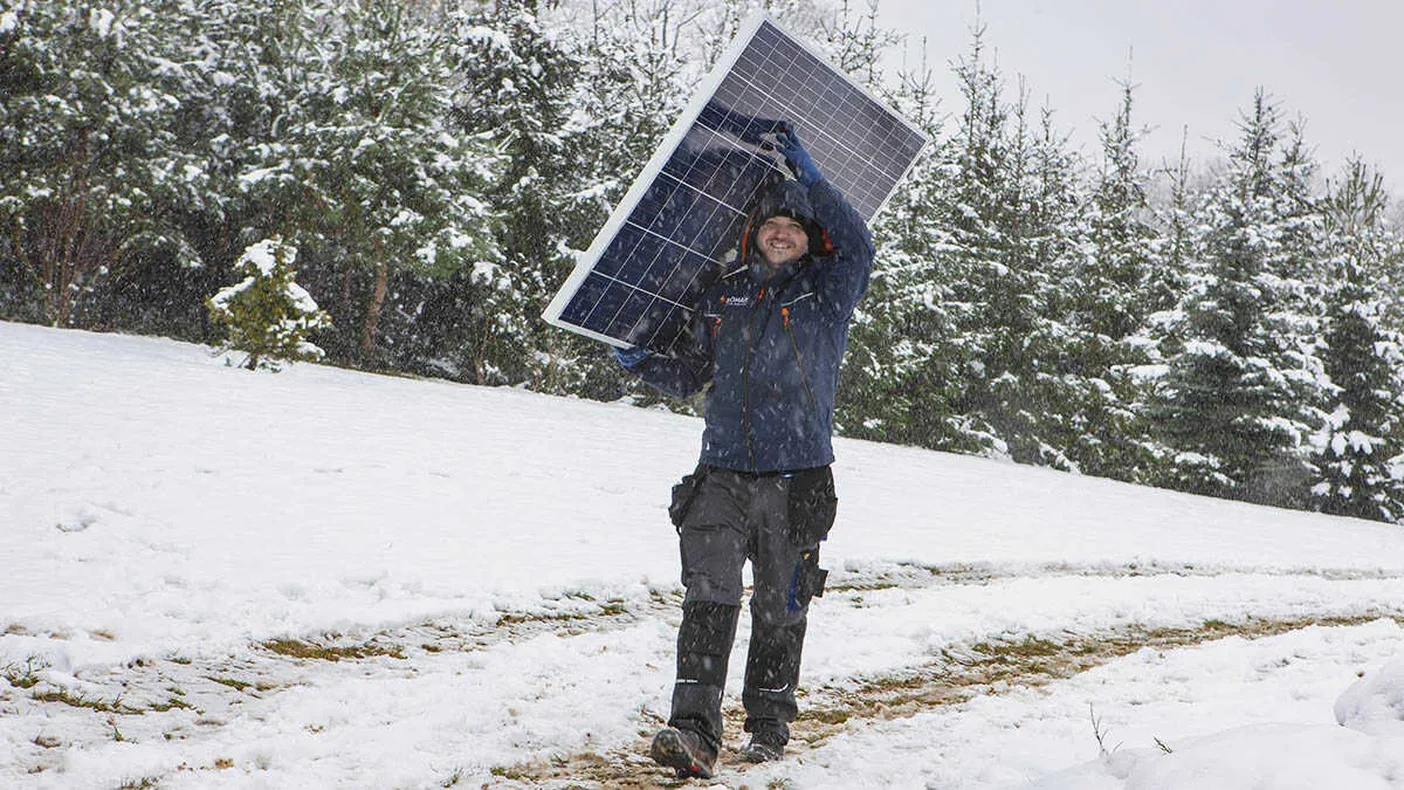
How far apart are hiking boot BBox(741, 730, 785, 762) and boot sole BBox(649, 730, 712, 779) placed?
0.33 meters

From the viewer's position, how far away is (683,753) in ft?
12.2

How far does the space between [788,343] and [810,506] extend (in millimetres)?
618

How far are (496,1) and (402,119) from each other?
6040 millimetres

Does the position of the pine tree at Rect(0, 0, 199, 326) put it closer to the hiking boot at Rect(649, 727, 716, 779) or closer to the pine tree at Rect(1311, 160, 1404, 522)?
the hiking boot at Rect(649, 727, 716, 779)

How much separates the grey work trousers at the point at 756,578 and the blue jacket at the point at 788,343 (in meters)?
0.13

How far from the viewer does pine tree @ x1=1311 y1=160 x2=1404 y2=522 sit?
21969 millimetres

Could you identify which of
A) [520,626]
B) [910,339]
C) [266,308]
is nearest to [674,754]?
[520,626]

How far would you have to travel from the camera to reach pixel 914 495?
13.4m

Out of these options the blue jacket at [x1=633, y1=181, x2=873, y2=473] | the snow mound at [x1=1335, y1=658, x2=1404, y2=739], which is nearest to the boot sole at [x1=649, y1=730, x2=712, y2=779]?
the blue jacket at [x1=633, y1=181, x2=873, y2=473]

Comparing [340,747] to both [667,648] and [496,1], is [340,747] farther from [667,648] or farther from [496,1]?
[496,1]

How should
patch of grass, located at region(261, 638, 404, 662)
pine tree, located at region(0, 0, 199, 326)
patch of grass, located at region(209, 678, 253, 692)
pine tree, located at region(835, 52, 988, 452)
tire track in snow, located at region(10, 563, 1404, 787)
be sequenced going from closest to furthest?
1. tire track in snow, located at region(10, 563, 1404, 787)
2. patch of grass, located at region(209, 678, 253, 692)
3. patch of grass, located at region(261, 638, 404, 662)
4. pine tree, located at region(0, 0, 199, 326)
5. pine tree, located at region(835, 52, 988, 452)

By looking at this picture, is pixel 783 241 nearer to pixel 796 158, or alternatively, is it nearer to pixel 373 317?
pixel 796 158

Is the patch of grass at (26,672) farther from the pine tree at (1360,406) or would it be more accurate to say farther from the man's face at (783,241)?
the pine tree at (1360,406)

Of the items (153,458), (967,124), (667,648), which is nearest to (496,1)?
(967,124)
